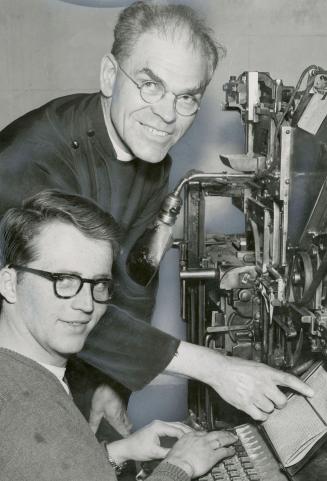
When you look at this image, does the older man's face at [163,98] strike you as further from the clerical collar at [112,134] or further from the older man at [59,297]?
the older man at [59,297]

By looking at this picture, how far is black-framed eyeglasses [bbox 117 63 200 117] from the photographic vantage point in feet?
4.79

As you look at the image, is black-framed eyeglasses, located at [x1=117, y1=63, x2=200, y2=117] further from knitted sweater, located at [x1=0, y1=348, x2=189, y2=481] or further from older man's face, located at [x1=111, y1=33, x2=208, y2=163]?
knitted sweater, located at [x1=0, y1=348, x2=189, y2=481]

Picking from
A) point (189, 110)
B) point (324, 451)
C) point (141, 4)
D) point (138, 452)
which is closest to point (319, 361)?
point (324, 451)

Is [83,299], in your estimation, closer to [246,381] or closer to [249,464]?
[246,381]

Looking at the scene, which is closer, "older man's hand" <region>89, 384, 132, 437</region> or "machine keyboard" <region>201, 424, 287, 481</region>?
"machine keyboard" <region>201, 424, 287, 481</region>

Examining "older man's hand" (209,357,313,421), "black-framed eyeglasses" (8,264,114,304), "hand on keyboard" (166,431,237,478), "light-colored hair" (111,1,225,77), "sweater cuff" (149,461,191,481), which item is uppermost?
"light-colored hair" (111,1,225,77)

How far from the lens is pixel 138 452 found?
55.0 inches

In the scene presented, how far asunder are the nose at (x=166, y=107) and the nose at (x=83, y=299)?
1.66ft

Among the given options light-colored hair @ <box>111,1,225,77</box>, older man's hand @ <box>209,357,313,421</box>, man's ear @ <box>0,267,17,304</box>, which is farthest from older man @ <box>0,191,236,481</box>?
light-colored hair @ <box>111,1,225,77</box>

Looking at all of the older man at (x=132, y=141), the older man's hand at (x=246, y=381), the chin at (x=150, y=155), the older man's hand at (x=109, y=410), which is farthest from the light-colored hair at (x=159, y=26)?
the older man's hand at (x=109, y=410)

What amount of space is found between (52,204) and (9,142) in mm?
314

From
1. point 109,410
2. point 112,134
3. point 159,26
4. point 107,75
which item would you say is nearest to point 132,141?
point 112,134

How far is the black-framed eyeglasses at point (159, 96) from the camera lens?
146cm

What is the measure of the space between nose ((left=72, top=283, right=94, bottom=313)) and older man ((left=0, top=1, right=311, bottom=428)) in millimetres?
197
